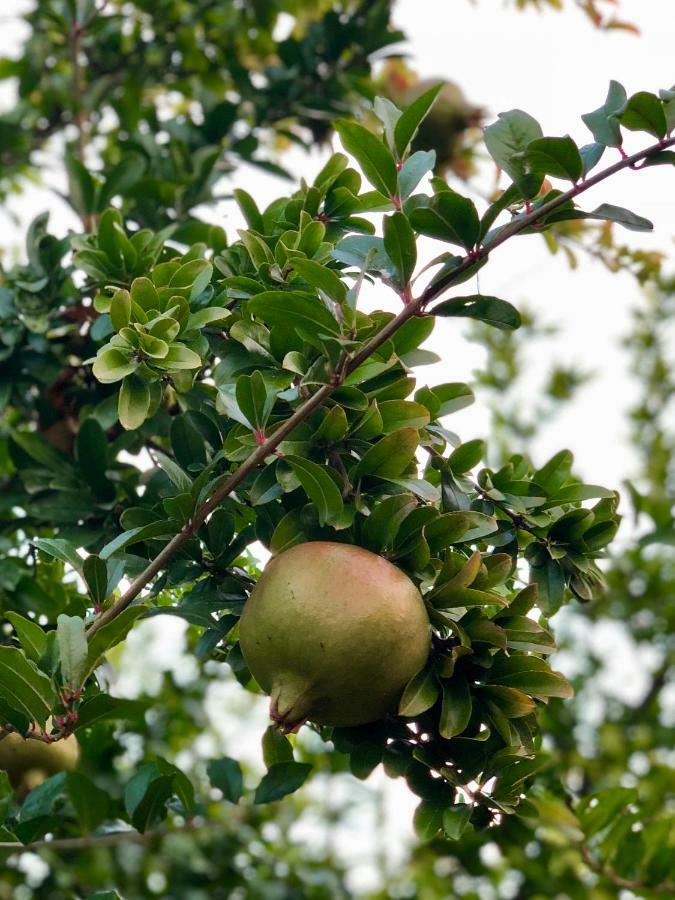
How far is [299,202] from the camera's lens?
1303 millimetres

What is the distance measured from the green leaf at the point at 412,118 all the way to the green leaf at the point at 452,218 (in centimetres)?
14

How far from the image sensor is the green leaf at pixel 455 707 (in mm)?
992

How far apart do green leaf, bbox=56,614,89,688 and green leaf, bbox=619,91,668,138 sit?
0.67 metres

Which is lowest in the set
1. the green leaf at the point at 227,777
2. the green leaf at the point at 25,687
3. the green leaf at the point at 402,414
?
the green leaf at the point at 227,777

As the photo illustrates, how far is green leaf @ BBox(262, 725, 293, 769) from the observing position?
1.22 m

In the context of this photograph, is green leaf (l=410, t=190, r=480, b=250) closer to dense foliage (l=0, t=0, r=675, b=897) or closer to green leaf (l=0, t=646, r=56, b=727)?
dense foliage (l=0, t=0, r=675, b=897)

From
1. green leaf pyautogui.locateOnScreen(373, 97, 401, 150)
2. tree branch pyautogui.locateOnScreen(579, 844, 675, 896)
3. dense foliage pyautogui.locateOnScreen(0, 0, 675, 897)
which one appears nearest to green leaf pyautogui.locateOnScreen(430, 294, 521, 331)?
dense foliage pyautogui.locateOnScreen(0, 0, 675, 897)

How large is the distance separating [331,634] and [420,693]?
0.39 feet

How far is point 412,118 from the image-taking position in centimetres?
110

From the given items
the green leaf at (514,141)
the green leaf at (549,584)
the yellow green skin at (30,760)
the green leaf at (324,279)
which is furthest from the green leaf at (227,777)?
the green leaf at (514,141)

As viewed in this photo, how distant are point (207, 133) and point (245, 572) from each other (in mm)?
1459

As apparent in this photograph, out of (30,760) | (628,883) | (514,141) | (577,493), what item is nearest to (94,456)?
(30,760)

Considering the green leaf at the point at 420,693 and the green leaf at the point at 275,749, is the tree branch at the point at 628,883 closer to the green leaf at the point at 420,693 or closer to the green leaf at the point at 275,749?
the green leaf at the point at 275,749

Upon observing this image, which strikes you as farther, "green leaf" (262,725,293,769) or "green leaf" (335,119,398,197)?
"green leaf" (262,725,293,769)
